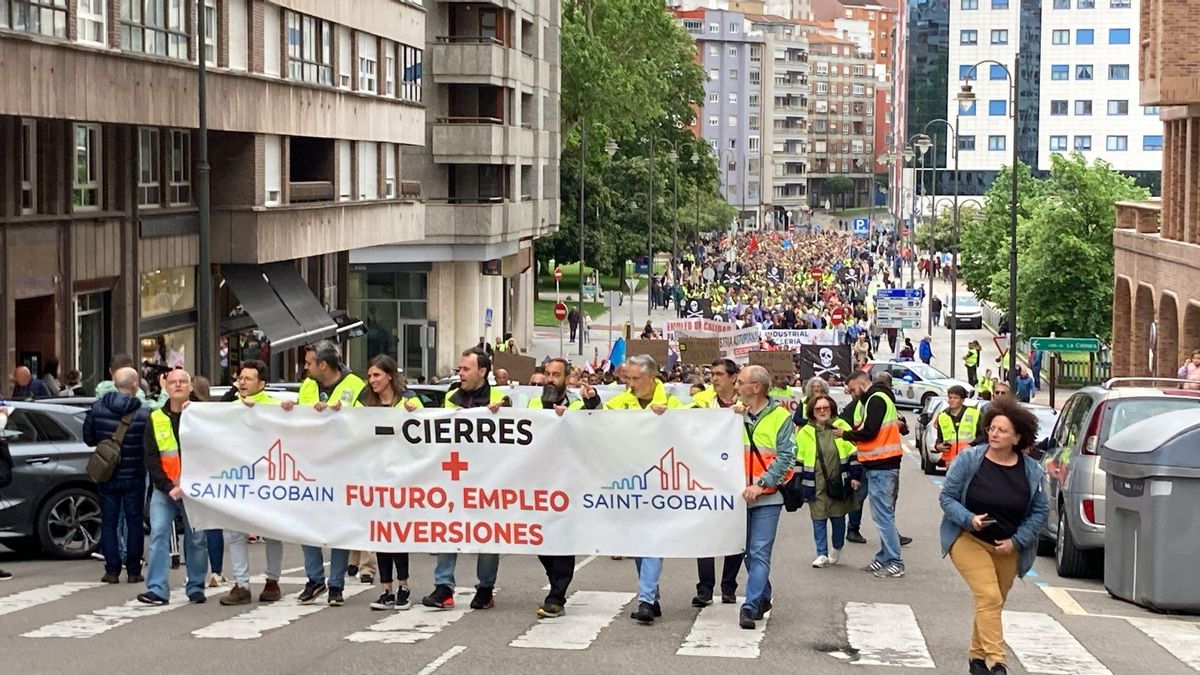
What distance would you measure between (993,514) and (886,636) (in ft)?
7.43

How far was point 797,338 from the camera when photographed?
48906 millimetres

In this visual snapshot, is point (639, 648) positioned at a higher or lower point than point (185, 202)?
lower

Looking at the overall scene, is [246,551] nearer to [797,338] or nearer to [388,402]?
[388,402]

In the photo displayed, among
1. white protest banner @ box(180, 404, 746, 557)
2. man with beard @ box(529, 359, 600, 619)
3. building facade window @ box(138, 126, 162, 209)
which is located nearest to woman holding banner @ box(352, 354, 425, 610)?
white protest banner @ box(180, 404, 746, 557)

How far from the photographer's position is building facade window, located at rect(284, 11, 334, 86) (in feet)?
136

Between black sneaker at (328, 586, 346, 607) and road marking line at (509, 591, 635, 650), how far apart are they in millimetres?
1536

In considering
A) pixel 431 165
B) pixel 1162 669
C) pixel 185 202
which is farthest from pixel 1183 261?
pixel 1162 669

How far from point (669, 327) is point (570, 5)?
3838cm

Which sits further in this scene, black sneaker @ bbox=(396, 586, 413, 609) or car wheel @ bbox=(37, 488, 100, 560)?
car wheel @ bbox=(37, 488, 100, 560)

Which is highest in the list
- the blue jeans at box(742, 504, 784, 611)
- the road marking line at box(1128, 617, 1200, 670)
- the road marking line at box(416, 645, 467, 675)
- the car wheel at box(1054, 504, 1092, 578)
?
the blue jeans at box(742, 504, 784, 611)

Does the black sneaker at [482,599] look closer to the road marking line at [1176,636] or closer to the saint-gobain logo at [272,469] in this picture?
the saint-gobain logo at [272,469]

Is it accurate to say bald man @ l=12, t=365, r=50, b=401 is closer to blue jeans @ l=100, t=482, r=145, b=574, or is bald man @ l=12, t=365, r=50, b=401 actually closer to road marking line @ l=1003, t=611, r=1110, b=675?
blue jeans @ l=100, t=482, r=145, b=574

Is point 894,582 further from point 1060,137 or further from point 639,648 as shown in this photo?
point 1060,137

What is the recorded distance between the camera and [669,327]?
50.2 meters
